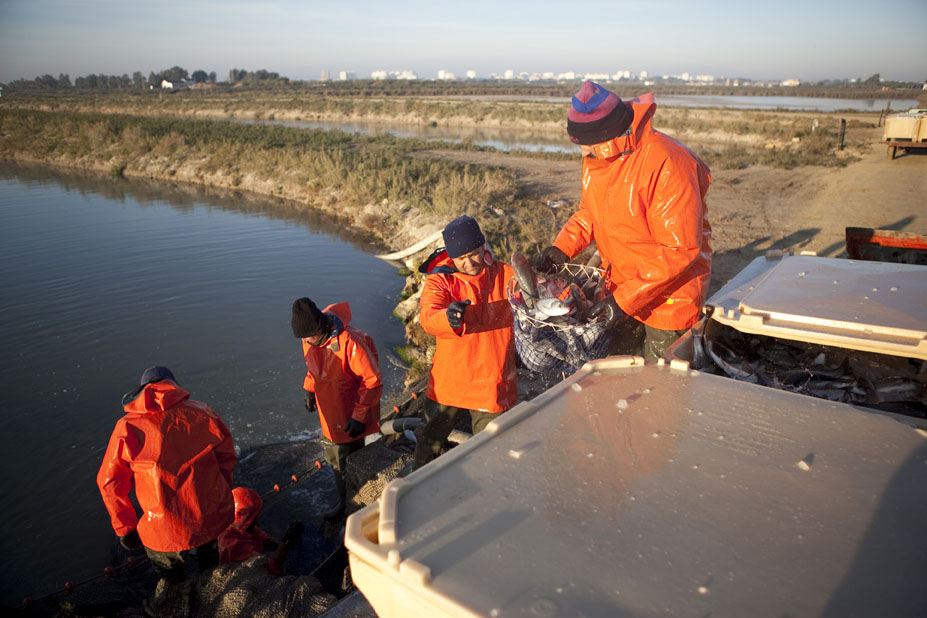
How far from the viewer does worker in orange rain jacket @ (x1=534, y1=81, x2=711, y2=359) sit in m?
2.98

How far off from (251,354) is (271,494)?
4037 millimetres

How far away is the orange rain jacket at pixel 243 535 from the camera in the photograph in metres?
3.81

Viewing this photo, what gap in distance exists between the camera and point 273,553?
159 inches

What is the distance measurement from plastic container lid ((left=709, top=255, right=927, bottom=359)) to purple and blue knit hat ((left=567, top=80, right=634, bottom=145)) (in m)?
1.13

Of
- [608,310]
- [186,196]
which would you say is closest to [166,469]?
[608,310]

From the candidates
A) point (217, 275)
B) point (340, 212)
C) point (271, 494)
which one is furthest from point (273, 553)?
point (340, 212)

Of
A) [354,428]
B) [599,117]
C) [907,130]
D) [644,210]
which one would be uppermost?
[907,130]

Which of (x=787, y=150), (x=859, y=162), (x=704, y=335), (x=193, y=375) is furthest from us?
(x=787, y=150)

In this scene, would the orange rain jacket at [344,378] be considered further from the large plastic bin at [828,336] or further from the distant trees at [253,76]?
the distant trees at [253,76]

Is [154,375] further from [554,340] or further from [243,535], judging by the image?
[554,340]

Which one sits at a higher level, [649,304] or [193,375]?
[649,304]

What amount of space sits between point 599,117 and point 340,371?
2.45 metres

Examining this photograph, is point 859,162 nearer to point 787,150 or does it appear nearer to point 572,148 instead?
point 787,150

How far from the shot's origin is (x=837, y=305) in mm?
2961
